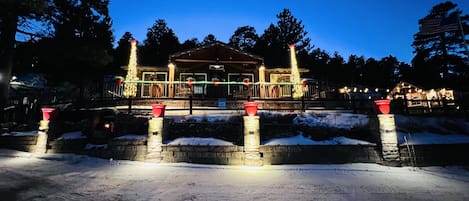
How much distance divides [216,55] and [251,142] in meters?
9.62

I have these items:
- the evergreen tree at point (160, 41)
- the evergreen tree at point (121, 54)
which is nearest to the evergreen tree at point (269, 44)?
the evergreen tree at point (160, 41)

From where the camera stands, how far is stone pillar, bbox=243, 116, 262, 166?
21.7 feet

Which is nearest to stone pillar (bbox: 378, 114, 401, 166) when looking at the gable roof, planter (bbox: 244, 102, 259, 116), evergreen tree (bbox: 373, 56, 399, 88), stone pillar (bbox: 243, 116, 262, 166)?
stone pillar (bbox: 243, 116, 262, 166)

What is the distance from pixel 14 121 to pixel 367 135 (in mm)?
16103

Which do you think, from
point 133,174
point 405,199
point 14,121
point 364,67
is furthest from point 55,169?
point 364,67

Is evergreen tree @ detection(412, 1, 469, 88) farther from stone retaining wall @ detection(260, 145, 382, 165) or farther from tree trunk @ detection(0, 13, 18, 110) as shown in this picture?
tree trunk @ detection(0, 13, 18, 110)

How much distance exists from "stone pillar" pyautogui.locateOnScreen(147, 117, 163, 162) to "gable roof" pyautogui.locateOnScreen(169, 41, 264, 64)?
27.2 ft

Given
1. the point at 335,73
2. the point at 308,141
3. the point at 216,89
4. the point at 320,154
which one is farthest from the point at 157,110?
the point at 335,73

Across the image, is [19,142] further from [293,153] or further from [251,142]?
[293,153]

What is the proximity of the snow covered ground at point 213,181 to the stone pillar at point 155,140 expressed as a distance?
0.32 metres

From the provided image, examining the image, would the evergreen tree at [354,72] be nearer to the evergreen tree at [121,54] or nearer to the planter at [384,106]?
the planter at [384,106]

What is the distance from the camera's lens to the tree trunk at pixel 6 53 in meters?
10.5

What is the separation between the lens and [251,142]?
6734 mm

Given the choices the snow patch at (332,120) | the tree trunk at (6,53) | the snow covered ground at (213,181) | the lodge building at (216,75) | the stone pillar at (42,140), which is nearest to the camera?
the snow covered ground at (213,181)
